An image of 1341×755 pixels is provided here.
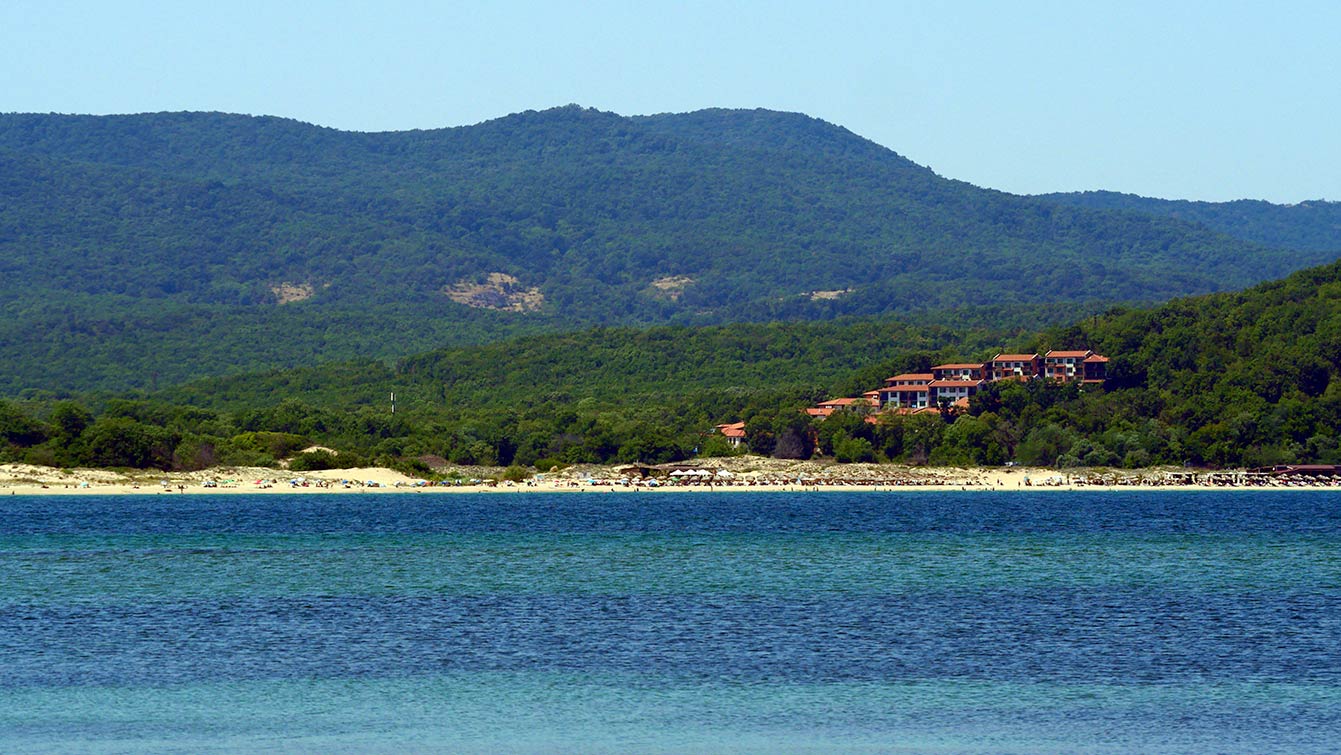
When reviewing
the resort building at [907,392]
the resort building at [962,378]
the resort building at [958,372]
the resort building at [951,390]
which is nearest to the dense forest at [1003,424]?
the resort building at [962,378]


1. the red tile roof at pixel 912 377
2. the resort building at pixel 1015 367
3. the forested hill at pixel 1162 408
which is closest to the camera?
the forested hill at pixel 1162 408

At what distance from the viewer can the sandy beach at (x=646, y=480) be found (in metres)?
131

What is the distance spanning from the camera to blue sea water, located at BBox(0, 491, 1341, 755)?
1220 inches

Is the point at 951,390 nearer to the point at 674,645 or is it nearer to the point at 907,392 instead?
the point at 907,392

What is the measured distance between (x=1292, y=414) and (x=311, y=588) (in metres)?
113

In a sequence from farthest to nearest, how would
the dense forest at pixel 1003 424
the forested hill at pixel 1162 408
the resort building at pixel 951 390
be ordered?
the resort building at pixel 951 390 → the forested hill at pixel 1162 408 → the dense forest at pixel 1003 424

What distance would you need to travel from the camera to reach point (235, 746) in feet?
96.6

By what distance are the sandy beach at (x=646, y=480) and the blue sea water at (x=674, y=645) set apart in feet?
180

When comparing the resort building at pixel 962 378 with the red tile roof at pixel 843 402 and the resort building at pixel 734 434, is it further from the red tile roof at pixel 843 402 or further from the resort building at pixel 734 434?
the resort building at pixel 734 434

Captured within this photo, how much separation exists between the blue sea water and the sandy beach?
180 ft

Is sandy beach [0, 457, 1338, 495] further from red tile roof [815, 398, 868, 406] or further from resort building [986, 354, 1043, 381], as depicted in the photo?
resort building [986, 354, 1043, 381]

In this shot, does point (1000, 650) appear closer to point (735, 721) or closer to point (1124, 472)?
point (735, 721)

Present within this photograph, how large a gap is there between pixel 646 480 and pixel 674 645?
113m

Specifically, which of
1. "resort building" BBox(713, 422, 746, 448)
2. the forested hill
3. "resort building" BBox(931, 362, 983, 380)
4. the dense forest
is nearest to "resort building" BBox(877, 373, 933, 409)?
"resort building" BBox(931, 362, 983, 380)
